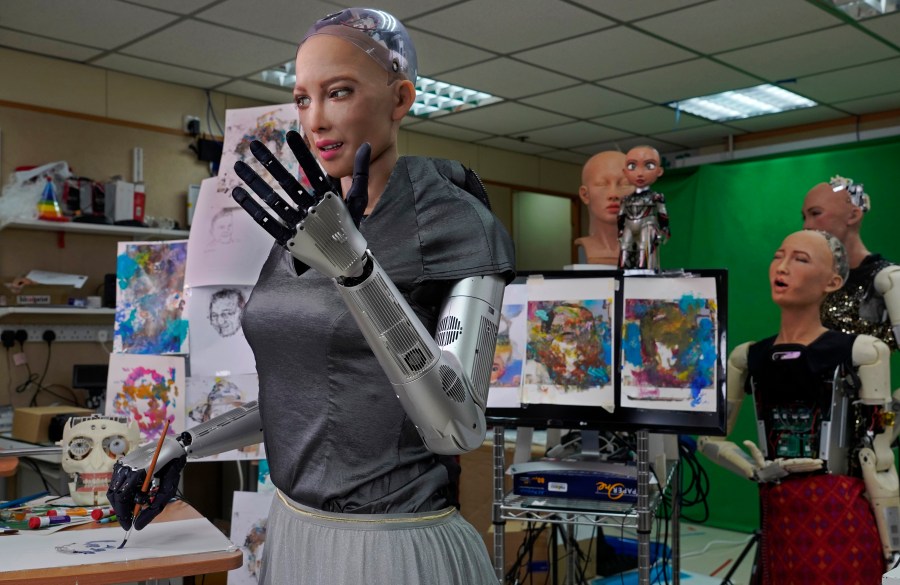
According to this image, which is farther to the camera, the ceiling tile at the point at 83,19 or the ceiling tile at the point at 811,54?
the ceiling tile at the point at 811,54

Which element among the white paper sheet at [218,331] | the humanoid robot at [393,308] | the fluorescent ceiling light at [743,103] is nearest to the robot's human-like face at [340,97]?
the humanoid robot at [393,308]

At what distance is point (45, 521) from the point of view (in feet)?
6.03

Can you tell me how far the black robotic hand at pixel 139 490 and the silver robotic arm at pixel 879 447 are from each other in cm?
209

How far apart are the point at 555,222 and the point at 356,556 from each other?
7409mm

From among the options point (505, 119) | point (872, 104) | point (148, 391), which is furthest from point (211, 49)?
point (872, 104)

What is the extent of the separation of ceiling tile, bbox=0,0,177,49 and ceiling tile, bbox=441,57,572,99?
1699mm

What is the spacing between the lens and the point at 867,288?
3.23 meters

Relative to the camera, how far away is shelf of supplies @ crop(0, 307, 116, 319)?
4457 millimetres

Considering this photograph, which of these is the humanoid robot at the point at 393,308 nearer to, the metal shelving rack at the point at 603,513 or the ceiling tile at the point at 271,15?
the metal shelving rack at the point at 603,513

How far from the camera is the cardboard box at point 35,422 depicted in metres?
3.84

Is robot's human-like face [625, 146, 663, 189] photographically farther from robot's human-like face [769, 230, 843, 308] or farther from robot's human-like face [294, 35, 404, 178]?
robot's human-like face [294, 35, 404, 178]

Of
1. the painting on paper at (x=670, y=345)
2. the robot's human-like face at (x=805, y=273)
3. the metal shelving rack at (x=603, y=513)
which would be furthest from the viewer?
the robot's human-like face at (x=805, y=273)

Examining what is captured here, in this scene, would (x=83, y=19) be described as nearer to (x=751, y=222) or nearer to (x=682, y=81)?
(x=682, y=81)

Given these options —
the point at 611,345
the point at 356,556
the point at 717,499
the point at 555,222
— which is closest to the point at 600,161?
the point at 611,345
